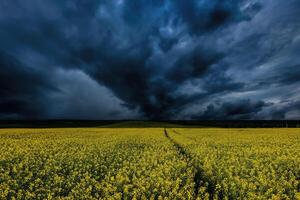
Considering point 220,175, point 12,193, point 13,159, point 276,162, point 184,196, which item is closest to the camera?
point 184,196

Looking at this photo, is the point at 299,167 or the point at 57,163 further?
the point at 57,163

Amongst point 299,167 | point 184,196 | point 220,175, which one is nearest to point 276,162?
point 299,167

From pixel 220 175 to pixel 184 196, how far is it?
3.01 meters

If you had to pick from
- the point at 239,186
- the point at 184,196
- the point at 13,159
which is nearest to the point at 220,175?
the point at 239,186

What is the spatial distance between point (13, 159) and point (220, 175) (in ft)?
37.3

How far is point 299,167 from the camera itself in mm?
11922

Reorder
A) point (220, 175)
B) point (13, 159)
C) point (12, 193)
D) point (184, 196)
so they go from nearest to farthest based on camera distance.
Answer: point (184, 196), point (12, 193), point (220, 175), point (13, 159)

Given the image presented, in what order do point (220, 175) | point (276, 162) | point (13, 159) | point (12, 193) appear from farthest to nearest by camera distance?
1. point (13, 159)
2. point (276, 162)
3. point (220, 175)
4. point (12, 193)

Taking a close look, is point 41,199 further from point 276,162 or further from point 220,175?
point 276,162

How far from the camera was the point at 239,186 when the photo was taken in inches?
323

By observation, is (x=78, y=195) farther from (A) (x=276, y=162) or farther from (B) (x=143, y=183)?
(A) (x=276, y=162)

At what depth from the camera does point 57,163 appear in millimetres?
13062

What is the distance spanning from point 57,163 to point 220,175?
8025mm

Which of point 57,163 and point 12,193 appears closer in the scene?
point 12,193
